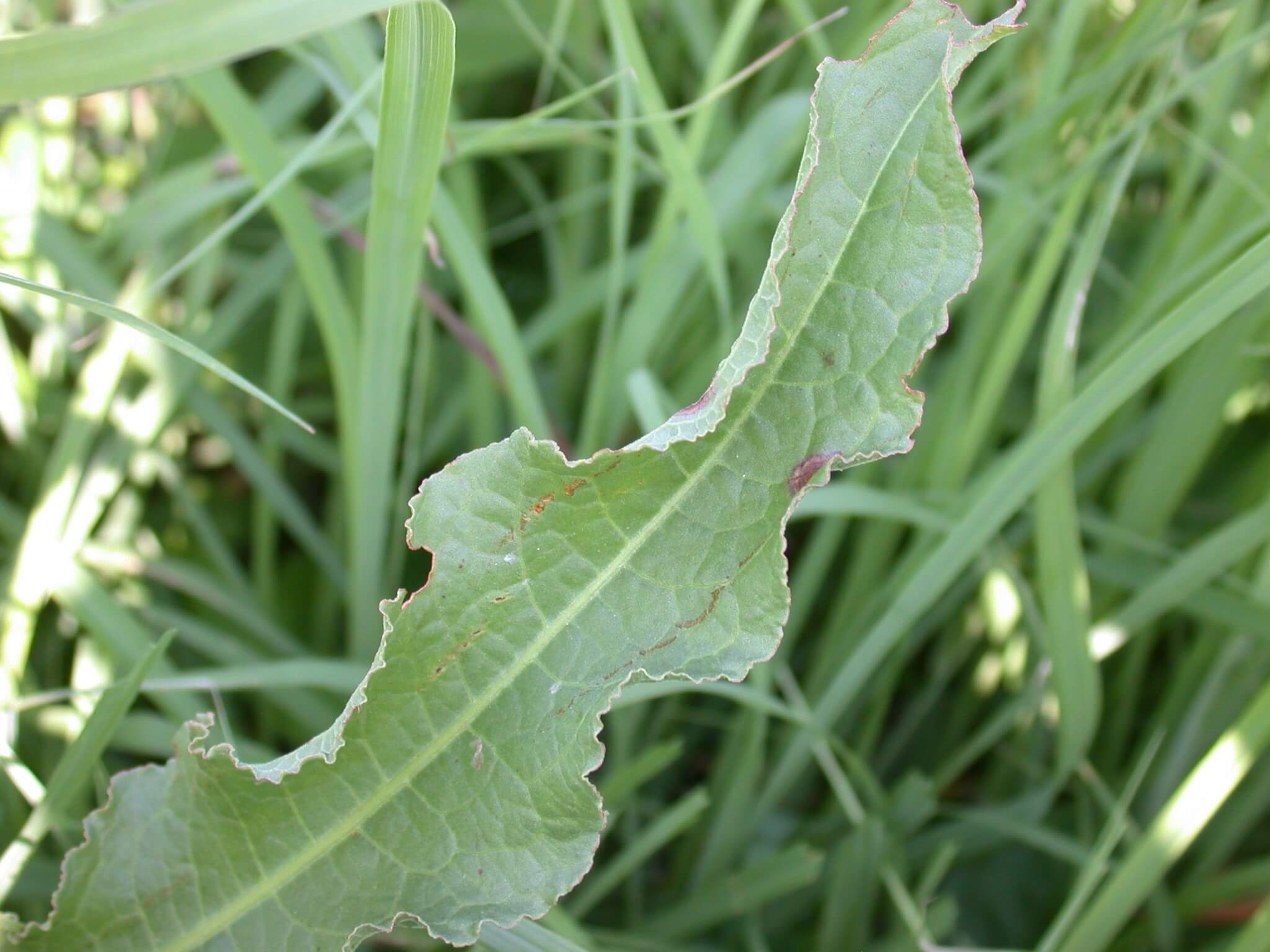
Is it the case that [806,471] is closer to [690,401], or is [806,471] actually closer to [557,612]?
[557,612]

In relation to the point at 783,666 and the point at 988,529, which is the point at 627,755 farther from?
the point at 988,529

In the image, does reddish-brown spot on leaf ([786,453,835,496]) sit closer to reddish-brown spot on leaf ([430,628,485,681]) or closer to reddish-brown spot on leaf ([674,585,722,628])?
reddish-brown spot on leaf ([674,585,722,628])

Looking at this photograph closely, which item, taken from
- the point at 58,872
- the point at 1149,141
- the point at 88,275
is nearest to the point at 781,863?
the point at 58,872

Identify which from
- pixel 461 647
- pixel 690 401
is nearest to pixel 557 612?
pixel 461 647

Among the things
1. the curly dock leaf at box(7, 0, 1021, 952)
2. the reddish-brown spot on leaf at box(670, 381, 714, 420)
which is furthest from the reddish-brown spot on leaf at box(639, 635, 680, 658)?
the reddish-brown spot on leaf at box(670, 381, 714, 420)

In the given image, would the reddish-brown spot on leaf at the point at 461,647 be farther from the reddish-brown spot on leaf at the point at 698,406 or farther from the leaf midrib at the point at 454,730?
the reddish-brown spot on leaf at the point at 698,406

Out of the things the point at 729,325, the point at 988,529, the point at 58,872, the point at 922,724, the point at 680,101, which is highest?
the point at 680,101
